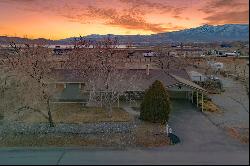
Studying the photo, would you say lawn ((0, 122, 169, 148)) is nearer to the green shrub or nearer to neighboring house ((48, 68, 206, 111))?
the green shrub

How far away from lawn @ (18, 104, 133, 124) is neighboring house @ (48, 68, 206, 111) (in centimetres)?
143

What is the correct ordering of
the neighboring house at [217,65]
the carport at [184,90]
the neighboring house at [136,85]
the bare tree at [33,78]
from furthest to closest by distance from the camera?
the neighboring house at [217,65]
the neighboring house at [136,85]
the carport at [184,90]
the bare tree at [33,78]

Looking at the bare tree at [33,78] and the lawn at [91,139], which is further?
the bare tree at [33,78]

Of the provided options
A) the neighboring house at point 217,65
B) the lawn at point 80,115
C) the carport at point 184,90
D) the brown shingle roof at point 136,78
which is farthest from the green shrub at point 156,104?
the neighboring house at point 217,65

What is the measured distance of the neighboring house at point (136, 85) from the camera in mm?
20125

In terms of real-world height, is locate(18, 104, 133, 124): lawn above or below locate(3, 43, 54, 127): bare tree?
below

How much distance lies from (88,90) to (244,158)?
17417 millimetres

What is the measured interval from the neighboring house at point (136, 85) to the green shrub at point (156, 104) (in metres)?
4.03

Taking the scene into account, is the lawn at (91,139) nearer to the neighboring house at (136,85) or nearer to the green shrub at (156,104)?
the green shrub at (156,104)

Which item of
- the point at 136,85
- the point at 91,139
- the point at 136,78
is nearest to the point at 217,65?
the point at 136,78

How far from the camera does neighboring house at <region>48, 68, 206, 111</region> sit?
2012 centimetres

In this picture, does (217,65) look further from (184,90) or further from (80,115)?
(80,115)

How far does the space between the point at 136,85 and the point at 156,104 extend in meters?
5.14

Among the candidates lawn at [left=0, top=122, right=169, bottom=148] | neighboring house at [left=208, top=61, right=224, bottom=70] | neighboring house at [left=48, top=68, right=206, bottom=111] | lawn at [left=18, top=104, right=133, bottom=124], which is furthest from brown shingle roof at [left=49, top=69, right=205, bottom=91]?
neighboring house at [left=208, top=61, right=224, bottom=70]
